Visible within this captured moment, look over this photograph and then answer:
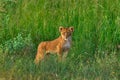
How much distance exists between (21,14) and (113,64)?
4.35 meters

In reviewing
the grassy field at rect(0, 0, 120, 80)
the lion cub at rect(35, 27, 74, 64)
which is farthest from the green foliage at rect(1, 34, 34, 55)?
the lion cub at rect(35, 27, 74, 64)

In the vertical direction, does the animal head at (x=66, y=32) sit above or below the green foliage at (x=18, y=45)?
→ above

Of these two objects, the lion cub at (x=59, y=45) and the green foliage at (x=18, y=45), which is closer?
the lion cub at (x=59, y=45)

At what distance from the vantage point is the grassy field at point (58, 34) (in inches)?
368

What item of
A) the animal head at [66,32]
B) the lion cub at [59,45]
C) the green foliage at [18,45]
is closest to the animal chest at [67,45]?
the lion cub at [59,45]

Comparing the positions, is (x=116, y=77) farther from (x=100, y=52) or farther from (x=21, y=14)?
(x=21, y=14)

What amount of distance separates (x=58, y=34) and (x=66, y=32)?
993 mm

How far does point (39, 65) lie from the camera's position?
9.62 m

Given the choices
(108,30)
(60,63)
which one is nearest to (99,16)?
(108,30)

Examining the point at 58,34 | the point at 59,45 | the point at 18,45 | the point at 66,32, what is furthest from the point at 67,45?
the point at 18,45

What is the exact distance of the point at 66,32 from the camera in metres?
11.4

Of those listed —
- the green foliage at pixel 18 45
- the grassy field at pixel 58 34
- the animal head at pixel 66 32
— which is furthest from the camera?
the green foliage at pixel 18 45

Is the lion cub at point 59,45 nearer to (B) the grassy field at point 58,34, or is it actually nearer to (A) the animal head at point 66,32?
(A) the animal head at point 66,32

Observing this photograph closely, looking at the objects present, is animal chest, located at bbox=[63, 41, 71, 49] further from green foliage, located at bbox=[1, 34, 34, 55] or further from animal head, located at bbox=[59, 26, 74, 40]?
green foliage, located at bbox=[1, 34, 34, 55]
